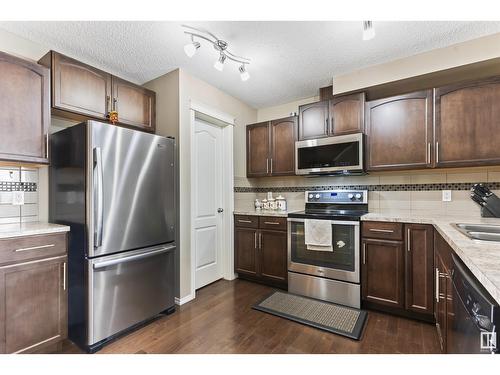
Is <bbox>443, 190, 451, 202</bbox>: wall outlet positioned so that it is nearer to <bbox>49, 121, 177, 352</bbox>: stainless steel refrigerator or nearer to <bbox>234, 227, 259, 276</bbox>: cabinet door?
<bbox>234, 227, 259, 276</bbox>: cabinet door

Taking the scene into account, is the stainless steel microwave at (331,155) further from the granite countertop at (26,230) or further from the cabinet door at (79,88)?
the granite countertop at (26,230)

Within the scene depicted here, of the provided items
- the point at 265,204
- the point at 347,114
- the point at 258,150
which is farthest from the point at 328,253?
the point at 258,150

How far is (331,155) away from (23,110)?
2762 mm

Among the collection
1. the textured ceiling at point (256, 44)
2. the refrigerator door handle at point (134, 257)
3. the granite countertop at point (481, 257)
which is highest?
the textured ceiling at point (256, 44)

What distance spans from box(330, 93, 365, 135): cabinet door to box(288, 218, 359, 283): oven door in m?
1.03

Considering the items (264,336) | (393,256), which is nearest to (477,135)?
(393,256)

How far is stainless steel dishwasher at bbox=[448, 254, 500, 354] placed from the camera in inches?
29.5

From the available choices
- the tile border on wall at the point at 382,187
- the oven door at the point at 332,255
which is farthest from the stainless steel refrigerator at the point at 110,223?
the tile border on wall at the point at 382,187

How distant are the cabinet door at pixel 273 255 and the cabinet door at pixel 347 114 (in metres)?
1.37

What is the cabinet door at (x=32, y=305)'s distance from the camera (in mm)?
1521

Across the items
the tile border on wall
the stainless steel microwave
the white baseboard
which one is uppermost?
the stainless steel microwave

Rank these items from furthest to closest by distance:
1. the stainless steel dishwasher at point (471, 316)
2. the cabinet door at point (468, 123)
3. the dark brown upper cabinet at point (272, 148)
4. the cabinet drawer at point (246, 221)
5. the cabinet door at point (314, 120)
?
1. the dark brown upper cabinet at point (272, 148)
2. the cabinet drawer at point (246, 221)
3. the cabinet door at point (314, 120)
4. the cabinet door at point (468, 123)
5. the stainless steel dishwasher at point (471, 316)

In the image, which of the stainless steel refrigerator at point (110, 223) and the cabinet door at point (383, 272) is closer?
the stainless steel refrigerator at point (110, 223)

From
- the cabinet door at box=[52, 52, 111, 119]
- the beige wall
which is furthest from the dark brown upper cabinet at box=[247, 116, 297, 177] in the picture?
the cabinet door at box=[52, 52, 111, 119]
